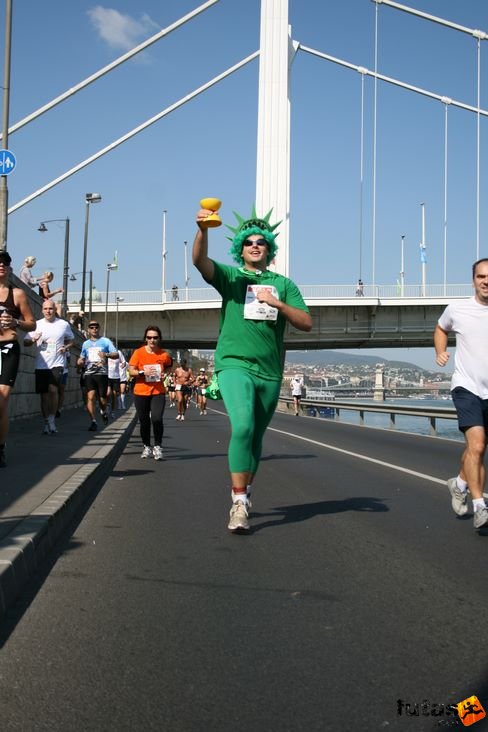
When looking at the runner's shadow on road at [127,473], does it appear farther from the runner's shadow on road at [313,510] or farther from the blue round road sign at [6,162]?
the blue round road sign at [6,162]

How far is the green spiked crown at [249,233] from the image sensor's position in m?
6.51

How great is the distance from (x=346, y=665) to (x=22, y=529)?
7.80 feet

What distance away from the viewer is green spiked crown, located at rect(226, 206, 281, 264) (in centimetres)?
651

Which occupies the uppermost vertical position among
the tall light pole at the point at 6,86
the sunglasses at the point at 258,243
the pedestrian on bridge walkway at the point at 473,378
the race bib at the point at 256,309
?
the tall light pole at the point at 6,86

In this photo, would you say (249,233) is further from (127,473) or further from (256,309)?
(127,473)

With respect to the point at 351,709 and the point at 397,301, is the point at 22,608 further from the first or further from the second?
the point at 397,301

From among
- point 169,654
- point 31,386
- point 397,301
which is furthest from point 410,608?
point 397,301

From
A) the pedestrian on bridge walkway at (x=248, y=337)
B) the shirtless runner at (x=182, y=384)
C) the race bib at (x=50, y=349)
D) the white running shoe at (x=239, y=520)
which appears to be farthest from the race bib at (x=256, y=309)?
the shirtless runner at (x=182, y=384)

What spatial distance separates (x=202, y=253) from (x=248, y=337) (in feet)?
2.27

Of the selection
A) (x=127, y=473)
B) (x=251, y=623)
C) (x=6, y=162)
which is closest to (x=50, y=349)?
(x=127, y=473)

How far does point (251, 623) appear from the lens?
154 inches

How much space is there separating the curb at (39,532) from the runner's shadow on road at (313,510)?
1.30 meters

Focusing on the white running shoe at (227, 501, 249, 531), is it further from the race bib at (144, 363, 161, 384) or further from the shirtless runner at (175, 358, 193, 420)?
the shirtless runner at (175, 358, 193, 420)

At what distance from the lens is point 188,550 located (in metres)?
5.52
